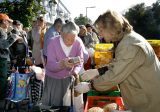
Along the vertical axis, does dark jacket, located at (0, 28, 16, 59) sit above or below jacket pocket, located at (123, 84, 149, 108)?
above

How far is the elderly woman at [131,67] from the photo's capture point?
297cm

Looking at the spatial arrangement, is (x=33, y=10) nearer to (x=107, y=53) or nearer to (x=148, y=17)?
(x=107, y=53)

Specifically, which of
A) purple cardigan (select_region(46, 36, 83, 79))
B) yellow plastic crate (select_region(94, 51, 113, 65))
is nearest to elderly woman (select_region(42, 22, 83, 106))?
purple cardigan (select_region(46, 36, 83, 79))

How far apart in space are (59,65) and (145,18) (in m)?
33.7

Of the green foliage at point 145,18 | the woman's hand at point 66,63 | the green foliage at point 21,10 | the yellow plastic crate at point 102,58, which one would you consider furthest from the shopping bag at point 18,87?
the green foliage at point 145,18

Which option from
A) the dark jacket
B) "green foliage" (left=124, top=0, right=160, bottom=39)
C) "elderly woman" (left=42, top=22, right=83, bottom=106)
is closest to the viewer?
"elderly woman" (left=42, top=22, right=83, bottom=106)

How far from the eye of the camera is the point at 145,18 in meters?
37.2

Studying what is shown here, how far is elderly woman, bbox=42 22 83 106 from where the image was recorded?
15.1ft

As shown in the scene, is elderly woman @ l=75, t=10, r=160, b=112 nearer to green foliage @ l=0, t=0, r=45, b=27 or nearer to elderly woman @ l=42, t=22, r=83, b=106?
elderly woman @ l=42, t=22, r=83, b=106

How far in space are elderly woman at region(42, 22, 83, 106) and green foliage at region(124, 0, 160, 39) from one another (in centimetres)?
3207

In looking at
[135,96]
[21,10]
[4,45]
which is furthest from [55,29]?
[21,10]

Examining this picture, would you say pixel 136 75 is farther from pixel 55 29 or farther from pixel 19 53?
pixel 19 53

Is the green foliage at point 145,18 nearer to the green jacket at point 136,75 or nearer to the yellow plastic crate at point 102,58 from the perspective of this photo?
the yellow plastic crate at point 102,58

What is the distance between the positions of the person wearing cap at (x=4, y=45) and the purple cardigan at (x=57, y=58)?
6.88 feet
